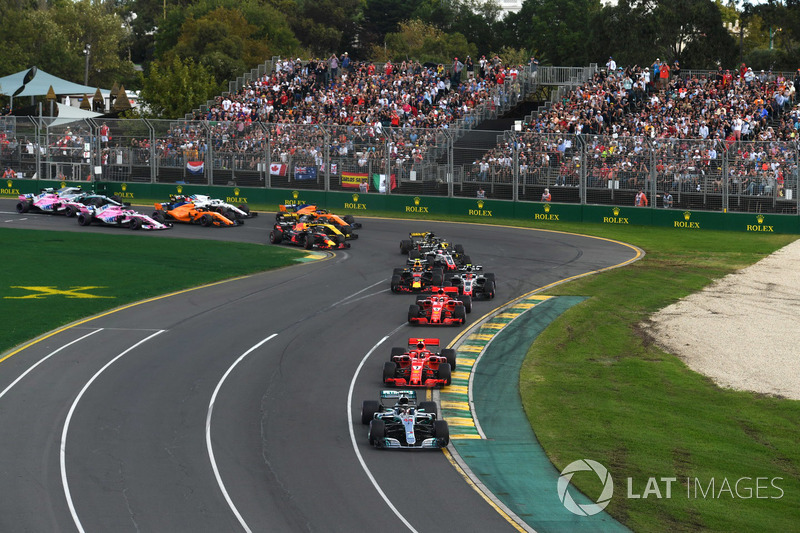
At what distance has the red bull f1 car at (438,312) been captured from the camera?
109 ft

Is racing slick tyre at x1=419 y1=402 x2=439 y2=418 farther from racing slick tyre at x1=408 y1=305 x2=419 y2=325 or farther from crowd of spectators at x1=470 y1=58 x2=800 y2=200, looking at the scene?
crowd of spectators at x1=470 y1=58 x2=800 y2=200

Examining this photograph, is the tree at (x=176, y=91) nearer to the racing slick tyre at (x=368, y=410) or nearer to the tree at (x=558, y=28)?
the tree at (x=558, y=28)

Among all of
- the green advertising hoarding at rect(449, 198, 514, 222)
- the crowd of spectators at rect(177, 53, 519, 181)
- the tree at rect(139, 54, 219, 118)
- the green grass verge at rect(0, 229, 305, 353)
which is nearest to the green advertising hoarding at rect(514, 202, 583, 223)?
the green advertising hoarding at rect(449, 198, 514, 222)

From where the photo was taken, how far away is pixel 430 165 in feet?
194

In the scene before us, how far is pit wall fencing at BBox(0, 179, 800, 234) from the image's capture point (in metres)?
52.8

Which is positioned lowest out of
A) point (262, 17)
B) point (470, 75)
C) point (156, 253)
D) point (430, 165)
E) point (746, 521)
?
point (746, 521)

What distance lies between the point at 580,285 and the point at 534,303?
382 centimetres

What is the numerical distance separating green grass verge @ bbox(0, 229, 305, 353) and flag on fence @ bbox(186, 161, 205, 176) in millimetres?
12317

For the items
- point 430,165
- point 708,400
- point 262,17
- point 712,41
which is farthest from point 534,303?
point 262,17

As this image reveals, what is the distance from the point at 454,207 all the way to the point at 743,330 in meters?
28.0

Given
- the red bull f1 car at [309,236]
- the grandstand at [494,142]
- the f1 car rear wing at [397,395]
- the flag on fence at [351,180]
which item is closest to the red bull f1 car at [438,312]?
the f1 car rear wing at [397,395]

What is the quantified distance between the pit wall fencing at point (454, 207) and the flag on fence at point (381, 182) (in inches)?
15.4

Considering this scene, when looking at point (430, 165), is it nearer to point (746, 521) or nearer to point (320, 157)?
point (320, 157)

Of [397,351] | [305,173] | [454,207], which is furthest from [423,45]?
[397,351]
